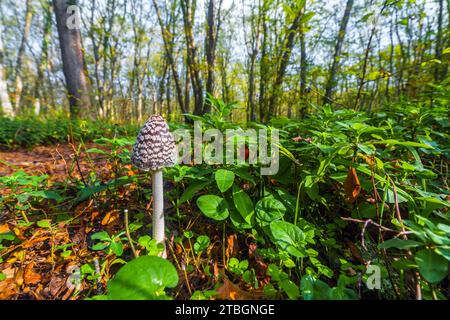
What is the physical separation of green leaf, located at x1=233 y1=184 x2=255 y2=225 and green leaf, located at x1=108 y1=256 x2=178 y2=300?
0.54 meters

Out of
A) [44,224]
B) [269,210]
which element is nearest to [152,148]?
[269,210]

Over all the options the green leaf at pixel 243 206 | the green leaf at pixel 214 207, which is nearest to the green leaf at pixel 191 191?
the green leaf at pixel 214 207

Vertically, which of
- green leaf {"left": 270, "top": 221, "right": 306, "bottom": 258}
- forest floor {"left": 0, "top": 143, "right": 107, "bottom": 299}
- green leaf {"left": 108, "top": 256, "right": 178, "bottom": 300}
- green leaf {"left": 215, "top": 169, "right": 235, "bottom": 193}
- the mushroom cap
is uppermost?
the mushroom cap

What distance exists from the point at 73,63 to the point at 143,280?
27.0ft

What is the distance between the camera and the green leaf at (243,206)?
135 centimetres

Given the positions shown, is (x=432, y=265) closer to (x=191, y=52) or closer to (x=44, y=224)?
(x=44, y=224)

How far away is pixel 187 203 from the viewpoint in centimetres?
184

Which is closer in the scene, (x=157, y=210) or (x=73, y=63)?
(x=157, y=210)

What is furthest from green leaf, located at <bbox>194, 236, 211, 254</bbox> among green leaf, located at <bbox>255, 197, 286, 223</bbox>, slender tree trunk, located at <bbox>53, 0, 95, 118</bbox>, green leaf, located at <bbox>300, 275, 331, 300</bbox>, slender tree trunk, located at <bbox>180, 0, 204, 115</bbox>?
slender tree trunk, located at <bbox>53, 0, 95, 118</bbox>

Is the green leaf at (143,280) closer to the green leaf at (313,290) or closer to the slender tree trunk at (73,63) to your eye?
the green leaf at (313,290)

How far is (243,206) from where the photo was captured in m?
1.38

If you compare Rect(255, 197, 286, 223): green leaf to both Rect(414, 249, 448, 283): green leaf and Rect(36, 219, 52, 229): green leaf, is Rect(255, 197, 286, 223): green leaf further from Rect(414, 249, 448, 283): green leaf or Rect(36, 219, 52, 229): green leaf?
Rect(36, 219, 52, 229): green leaf

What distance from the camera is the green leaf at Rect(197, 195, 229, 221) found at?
4.33ft

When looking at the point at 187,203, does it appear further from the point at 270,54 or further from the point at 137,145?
the point at 270,54
